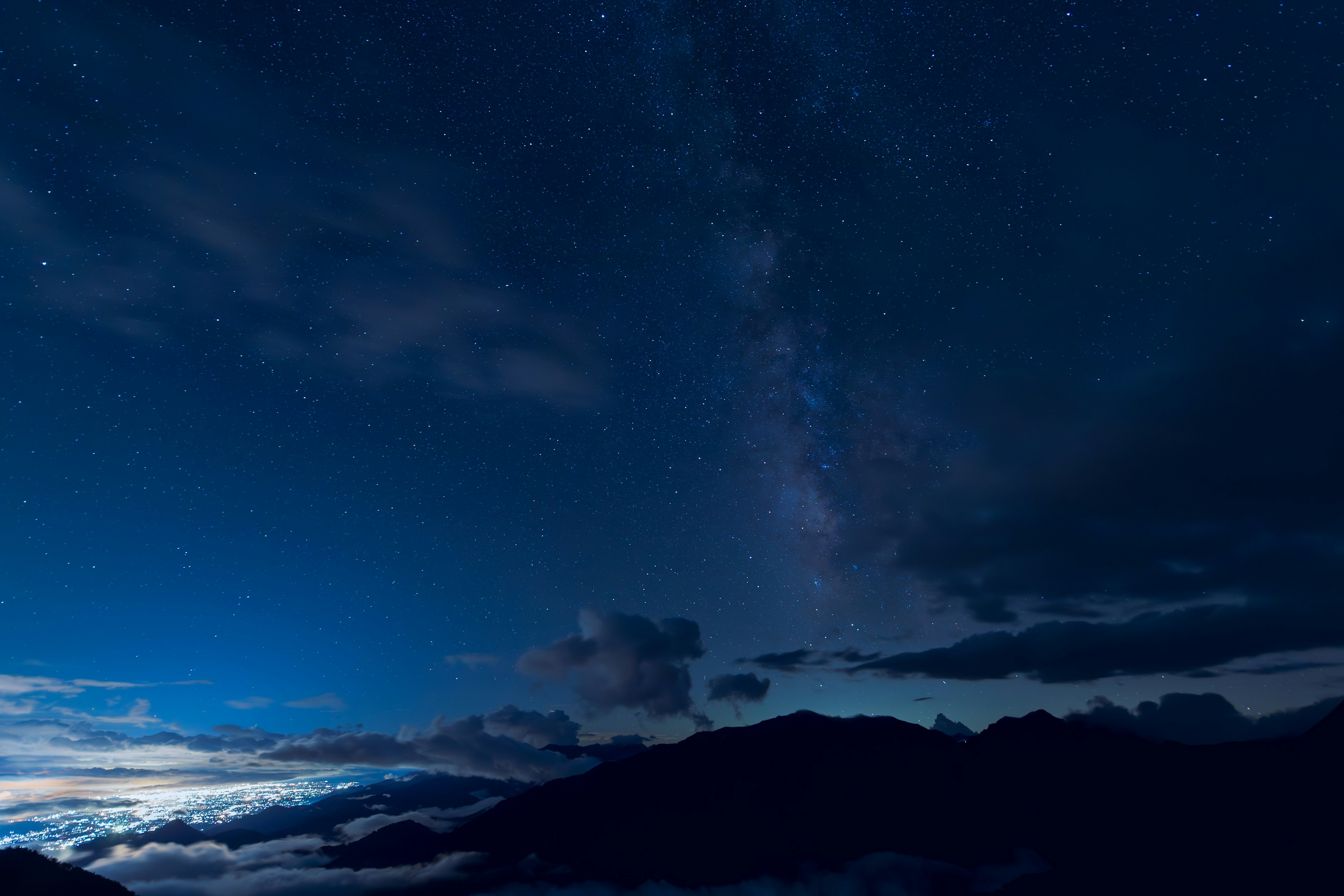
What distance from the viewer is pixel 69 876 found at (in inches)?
4085

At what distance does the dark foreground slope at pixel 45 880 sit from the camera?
321 feet

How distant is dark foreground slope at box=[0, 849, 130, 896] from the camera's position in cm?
9794

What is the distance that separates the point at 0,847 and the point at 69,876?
2413 centimetres

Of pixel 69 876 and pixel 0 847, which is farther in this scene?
pixel 0 847

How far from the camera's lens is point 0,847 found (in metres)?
112

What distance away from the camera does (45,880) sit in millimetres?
101250
